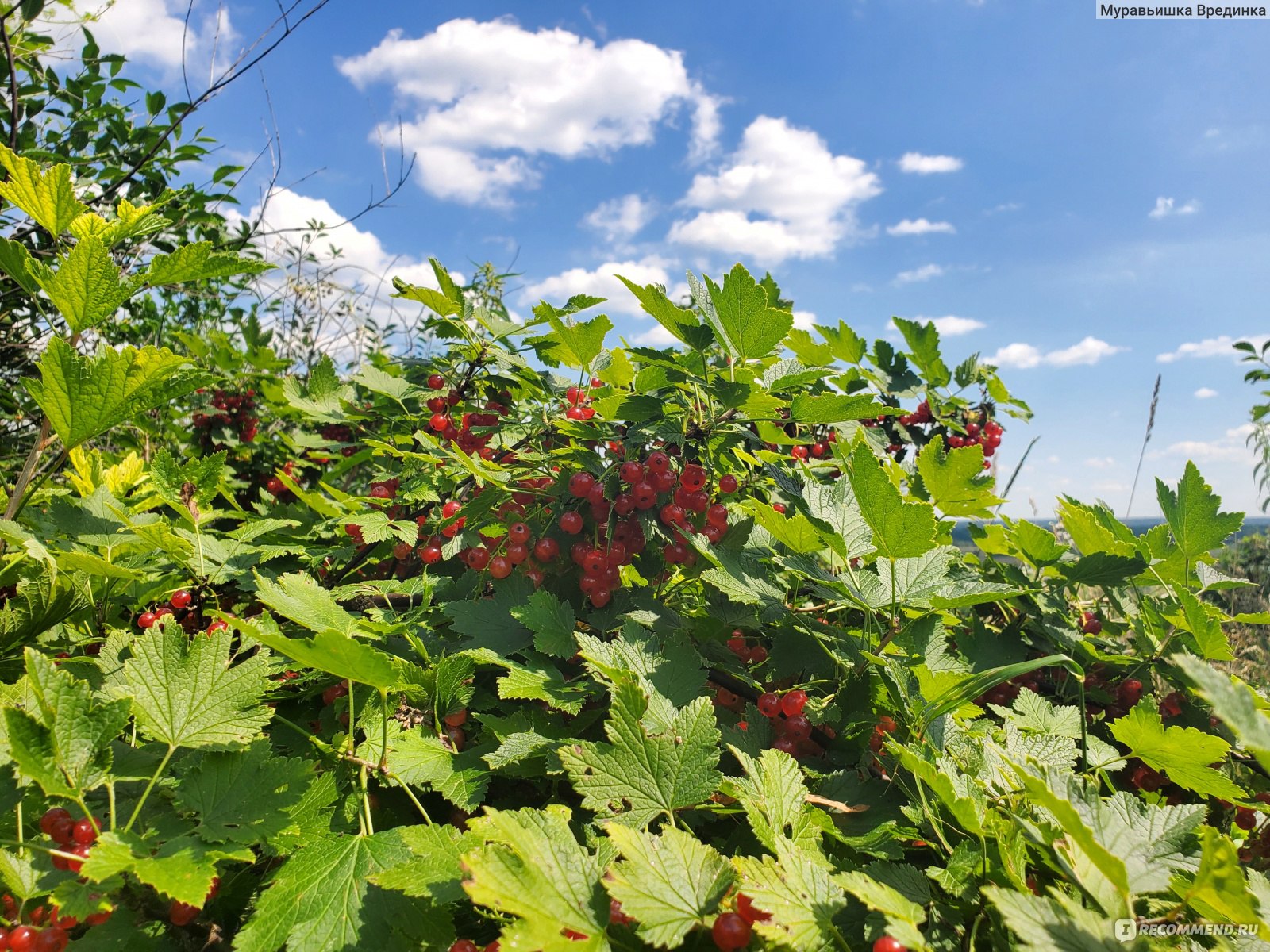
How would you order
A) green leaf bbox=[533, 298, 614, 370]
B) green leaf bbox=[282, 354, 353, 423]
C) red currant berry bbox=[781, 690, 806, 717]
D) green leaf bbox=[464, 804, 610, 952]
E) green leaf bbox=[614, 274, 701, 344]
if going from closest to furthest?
green leaf bbox=[464, 804, 610, 952] < red currant berry bbox=[781, 690, 806, 717] < green leaf bbox=[614, 274, 701, 344] < green leaf bbox=[533, 298, 614, 370] < green leaf bbox=[282, 354, 353, 423]

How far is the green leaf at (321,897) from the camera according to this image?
0.75 metres

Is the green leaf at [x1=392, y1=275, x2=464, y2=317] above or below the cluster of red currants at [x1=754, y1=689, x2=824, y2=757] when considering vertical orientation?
above

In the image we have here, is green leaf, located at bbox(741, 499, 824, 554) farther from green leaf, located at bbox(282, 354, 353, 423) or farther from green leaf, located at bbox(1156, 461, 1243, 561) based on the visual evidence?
green leaf, located at bbox(282, 354, 353, 423)

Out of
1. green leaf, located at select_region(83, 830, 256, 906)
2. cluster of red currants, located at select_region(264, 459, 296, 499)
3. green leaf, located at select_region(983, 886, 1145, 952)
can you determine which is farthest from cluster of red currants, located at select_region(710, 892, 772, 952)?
cluster of red currants, located at select_region(264, 459, 296, 499)

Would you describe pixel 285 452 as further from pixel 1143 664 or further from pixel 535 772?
pixel 1143 664

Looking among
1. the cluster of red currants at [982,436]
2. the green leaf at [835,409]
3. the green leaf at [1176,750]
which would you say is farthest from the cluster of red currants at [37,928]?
the cluster of red currants at [982,436]

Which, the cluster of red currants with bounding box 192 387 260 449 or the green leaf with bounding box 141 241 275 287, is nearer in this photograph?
the green leaf with bounding box 141 241 275 287

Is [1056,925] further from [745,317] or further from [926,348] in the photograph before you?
[926,348]

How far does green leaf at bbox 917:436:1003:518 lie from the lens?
118 cm

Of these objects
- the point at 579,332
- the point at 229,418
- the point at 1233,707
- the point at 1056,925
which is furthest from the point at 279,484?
the point at 1233,707

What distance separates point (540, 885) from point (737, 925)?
202 millimetres

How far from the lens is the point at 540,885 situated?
680 mm

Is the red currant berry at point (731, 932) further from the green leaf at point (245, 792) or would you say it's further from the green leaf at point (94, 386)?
the green leaf at point (94, 386)

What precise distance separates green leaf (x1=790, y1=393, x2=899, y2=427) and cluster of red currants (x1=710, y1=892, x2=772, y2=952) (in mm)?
876
